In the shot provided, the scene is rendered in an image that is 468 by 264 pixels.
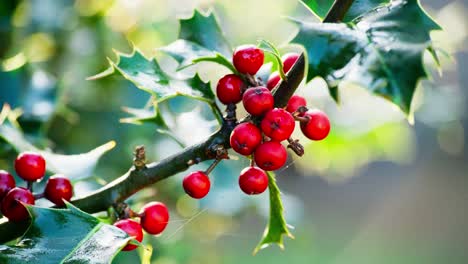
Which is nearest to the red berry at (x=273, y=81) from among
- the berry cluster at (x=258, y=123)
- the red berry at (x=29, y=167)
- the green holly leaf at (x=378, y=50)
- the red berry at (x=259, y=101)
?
the berry cluster at (x=258, y=123)

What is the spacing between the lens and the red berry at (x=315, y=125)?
0.95m

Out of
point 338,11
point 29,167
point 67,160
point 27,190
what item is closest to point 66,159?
point 67,160

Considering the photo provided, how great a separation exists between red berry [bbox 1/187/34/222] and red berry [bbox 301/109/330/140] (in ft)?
1.49

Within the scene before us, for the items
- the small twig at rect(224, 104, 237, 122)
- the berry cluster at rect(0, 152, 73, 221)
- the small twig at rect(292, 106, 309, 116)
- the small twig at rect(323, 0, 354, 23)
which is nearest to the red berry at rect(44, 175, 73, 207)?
the berry cluster at rect(0, 152, 73, 221)

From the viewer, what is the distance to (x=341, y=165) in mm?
2596

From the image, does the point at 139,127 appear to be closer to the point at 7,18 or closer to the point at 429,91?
the point at 7,18

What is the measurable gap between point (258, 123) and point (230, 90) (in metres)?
0.09

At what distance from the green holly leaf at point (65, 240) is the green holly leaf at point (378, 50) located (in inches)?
14.2

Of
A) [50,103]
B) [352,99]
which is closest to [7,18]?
[50,103]

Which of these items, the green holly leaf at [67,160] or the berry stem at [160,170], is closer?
the berry stem at [160,170]

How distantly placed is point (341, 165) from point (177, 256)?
0.78 m

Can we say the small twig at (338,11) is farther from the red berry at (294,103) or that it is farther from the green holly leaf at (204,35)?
the green holly leaf at (204,35)

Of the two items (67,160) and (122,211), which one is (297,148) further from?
(67,160)

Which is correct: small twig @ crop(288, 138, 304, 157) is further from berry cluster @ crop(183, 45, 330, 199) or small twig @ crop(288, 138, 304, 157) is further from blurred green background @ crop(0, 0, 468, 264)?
blurred green background @ crop(0, 0, 468, 264)
